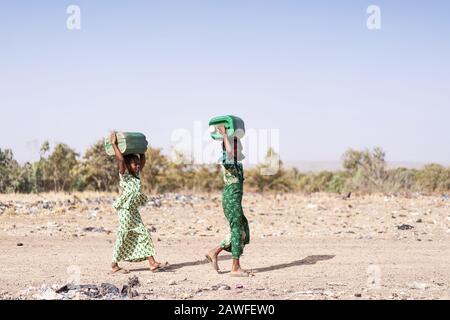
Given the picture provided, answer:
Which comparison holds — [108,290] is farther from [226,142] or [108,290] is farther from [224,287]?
[226,142]

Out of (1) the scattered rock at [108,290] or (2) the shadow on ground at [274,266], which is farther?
(2) the shadow on ground at [274,266]

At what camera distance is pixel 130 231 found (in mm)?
9430

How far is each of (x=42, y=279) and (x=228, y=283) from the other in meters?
2.51

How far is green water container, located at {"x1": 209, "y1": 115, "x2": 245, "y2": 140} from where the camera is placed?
8.91 m

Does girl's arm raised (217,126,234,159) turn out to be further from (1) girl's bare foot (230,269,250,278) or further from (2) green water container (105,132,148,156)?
(1) girl's bare foot (230,269,250,278)

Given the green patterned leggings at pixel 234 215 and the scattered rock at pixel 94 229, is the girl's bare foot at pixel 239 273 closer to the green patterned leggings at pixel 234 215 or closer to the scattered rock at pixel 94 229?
the green patterned leggings at pixel 234 215

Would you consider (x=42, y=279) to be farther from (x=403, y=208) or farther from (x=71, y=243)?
(x=403, y=208)

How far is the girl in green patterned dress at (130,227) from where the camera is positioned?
9383 mm

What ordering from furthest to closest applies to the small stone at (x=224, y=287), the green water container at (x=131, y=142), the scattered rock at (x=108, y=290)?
the green water container at (x=131, y=142) → the small stone at (x=224, y=287) → the scattered rock at (x=108, y=290)

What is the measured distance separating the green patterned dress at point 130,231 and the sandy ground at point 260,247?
0.94 feet

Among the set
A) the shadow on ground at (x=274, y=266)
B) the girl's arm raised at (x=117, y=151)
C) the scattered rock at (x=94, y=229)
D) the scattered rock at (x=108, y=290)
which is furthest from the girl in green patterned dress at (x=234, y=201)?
the scattered rock at (x=94, y=229)

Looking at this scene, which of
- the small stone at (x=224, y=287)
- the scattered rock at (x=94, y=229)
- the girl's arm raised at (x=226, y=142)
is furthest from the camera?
the scattered rock at (x=94, y=229)
